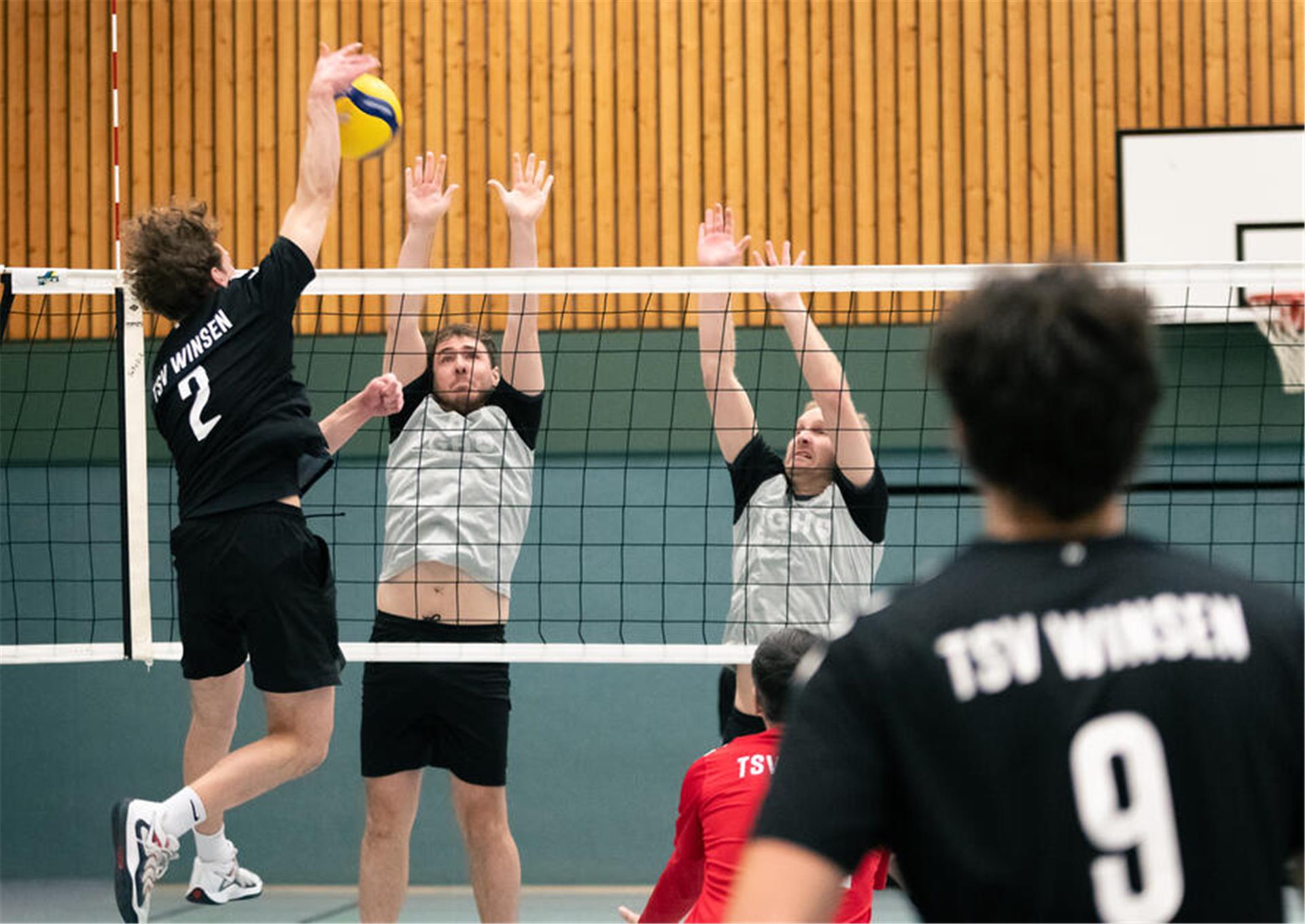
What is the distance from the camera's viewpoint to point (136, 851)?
12.2 ft

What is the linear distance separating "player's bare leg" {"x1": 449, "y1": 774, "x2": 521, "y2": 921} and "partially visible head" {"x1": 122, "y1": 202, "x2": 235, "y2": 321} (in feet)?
5.69

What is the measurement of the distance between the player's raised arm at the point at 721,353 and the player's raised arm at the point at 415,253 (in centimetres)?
88

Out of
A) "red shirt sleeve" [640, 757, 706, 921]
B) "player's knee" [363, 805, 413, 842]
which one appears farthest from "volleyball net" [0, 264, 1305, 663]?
"red shirt sleeve" [640, 757, 706, 921]

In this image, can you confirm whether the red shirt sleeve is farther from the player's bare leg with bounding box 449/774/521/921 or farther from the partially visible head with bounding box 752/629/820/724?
the player's bare leg with bounding box 449/774/521/921

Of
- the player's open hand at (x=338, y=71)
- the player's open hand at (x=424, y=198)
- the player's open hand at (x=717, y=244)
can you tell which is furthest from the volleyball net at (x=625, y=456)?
the player's open hand at (x=338, y=71)

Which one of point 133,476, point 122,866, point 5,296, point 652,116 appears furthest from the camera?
point 652,116

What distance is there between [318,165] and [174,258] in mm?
457

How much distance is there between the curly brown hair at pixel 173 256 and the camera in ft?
13.1

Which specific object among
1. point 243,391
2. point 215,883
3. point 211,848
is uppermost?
point 243,391

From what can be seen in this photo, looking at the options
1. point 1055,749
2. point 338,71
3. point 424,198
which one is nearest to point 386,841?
point 424,198

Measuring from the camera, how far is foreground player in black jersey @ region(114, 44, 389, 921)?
391cm

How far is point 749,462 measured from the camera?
4746 millimetres

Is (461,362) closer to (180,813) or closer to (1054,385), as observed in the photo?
(180,813)

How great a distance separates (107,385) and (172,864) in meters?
2.58
